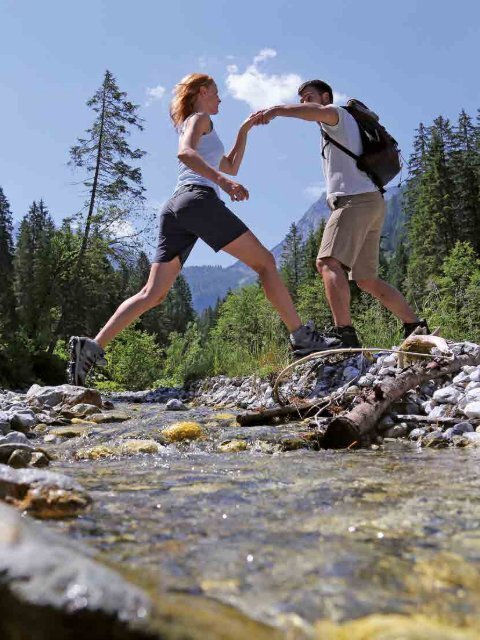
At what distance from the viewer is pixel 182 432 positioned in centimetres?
416

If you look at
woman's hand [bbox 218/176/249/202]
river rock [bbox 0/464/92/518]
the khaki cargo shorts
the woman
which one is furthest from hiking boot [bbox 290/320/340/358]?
river rock [bbox 0/464/92/518]

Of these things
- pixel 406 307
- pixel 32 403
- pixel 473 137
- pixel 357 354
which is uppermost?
pixel 473 137

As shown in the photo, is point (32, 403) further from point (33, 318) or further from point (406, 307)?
point (33, 318)

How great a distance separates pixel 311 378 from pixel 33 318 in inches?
1005

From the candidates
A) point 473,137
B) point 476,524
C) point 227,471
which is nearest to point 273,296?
point 227,471

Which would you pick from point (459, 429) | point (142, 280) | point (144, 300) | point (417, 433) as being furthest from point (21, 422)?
point (142, 280)

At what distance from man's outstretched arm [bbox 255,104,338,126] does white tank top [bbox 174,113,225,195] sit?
1.38 feet

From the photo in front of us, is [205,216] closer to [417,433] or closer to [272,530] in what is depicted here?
[417,433]

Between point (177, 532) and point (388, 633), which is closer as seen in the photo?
point (388, 633)

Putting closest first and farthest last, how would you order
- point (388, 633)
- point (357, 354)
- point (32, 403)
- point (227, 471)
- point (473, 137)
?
point (388, 633) → point (227, 471) → point (357, 354) → point (32, 403) → point (473, 137)

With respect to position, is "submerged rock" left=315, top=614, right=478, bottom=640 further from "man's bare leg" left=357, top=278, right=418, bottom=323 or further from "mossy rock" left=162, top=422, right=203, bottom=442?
"man's bare leg" left=357, top=278, right=418, bottom=323

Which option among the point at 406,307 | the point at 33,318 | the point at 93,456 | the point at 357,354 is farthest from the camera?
the point at 33,318

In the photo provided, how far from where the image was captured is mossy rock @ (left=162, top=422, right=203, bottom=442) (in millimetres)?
4125

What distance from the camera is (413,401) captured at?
177 inches
